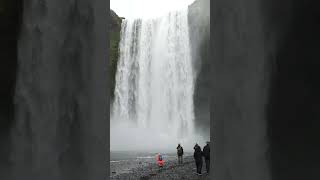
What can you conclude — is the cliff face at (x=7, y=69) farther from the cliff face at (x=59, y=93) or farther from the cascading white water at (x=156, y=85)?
the cascading white water at (x=156, y=85)

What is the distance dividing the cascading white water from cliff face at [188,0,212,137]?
0.81m

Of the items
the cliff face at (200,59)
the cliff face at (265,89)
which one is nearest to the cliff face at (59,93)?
the cliff face at (265,89)

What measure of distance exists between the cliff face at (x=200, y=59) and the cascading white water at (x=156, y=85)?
2.65 feet

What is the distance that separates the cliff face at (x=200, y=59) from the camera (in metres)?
49.6

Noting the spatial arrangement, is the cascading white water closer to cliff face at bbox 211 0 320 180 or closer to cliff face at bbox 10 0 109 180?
cliff face at bbox 10 0 109 180

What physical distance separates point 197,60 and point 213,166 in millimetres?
47176

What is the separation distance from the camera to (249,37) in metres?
3.59

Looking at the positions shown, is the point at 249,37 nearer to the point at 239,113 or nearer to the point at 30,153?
the point at 239,113

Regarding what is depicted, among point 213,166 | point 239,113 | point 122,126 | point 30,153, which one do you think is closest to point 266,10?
point 239,113

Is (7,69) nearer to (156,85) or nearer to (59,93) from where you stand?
(59,93)

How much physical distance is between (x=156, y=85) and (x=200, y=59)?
22.2ft

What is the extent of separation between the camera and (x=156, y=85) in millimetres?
50875

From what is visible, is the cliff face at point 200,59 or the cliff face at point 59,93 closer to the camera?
the cliff face at point 59,93

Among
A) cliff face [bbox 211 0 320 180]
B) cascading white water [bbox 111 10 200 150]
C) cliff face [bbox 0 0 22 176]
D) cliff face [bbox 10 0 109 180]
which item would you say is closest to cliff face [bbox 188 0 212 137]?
cascading white water [bbox 111 10 200 150]
